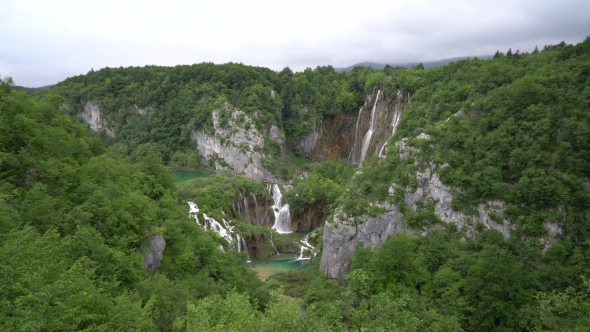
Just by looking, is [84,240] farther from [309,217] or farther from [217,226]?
[309,217]

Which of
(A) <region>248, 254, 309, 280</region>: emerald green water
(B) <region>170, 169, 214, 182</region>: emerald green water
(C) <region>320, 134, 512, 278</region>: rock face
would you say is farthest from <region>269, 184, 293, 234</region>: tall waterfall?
(B) <region>170, 169, 214, 182</region>: emerald green water

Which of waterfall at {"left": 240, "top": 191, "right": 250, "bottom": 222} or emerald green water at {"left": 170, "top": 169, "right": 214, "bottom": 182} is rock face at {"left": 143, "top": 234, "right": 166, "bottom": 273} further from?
emerald green water at {"left": 170, "top": 169, "right": 214, "bottom": 182}

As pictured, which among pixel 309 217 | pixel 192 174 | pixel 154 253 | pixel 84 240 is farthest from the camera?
pixel 192 174

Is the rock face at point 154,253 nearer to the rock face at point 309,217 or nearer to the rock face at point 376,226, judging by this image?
the rock face at point 376,226

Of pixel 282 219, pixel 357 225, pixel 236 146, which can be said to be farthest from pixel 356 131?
pixel 357 225

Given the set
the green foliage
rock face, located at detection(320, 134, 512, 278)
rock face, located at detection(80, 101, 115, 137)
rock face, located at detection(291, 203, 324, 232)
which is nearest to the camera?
the green foliage
